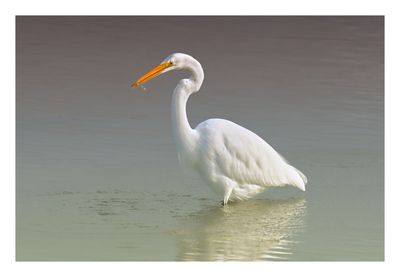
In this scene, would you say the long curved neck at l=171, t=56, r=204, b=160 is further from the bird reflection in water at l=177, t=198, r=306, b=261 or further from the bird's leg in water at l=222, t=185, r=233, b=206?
the bird reflection in water at l=177, t=198, r=306, b=261

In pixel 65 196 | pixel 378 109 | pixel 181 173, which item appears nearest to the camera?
pixel 65 196

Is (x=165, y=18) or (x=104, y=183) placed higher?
(x=165, y=18)

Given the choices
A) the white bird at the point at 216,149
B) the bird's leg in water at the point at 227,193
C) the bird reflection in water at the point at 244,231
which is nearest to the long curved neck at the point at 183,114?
the white bird at the point at 216,149

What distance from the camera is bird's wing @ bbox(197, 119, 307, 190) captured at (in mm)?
8203

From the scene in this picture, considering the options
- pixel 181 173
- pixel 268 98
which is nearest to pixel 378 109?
pixel 268 98

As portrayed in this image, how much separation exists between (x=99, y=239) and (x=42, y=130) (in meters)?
3.01

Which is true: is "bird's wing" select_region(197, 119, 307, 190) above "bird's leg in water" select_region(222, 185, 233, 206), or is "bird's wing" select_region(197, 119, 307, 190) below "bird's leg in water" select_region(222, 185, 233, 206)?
above

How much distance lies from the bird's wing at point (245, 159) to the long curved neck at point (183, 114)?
0.17m

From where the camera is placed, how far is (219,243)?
734 cm

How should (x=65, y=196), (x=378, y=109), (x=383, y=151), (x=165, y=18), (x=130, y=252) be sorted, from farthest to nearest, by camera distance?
(x=165, y=18), (x=378, y=109), (x=383, y=151), (x=65, y=196), (x=130, y=252)

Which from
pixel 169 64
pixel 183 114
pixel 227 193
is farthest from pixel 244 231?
pixel 169 64

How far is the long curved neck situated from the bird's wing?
0.54 ft

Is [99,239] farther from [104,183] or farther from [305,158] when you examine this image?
[305,158]

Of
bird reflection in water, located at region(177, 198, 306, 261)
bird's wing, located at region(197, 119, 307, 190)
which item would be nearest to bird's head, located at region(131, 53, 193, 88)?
bird's wing, located at region(197, 119, 307, 190)
